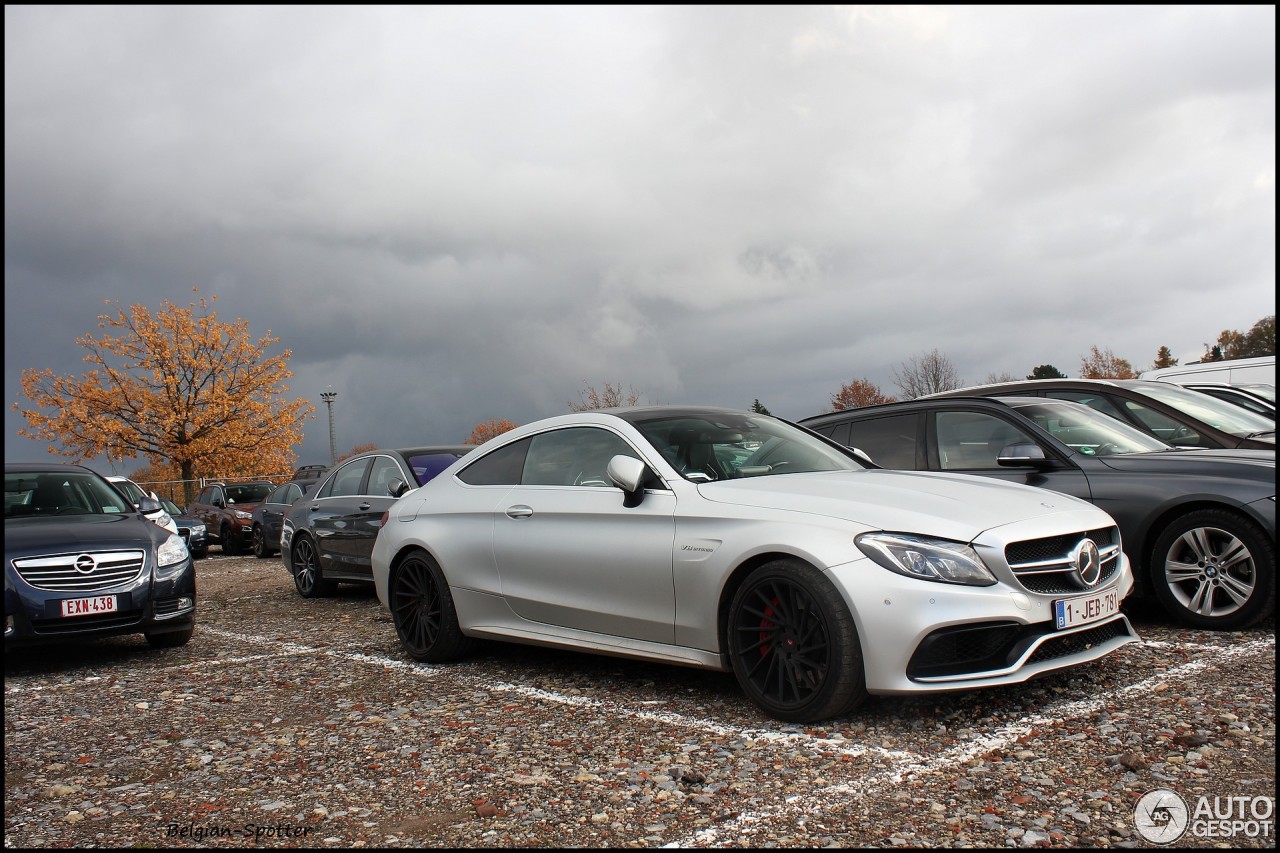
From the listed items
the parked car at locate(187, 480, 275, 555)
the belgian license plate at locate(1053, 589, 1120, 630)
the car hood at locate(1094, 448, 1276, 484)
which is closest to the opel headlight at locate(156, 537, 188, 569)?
the belgian license plate at locate(1053, 589, 1120, 630)

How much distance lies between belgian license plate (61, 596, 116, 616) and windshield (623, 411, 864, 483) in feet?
13.4

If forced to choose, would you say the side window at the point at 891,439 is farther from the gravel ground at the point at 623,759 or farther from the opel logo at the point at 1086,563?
the opel logo at the point at 1086,563

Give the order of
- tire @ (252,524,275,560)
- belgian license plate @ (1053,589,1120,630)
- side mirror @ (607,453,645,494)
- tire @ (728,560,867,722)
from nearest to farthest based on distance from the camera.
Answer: tire @ (728,560,867,722), belgian license plate @ (1053,589,1120,630), side mirror @ (607,453,645,494), tire @ (252,524,275,560)

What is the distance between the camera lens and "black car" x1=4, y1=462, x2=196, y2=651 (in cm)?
672

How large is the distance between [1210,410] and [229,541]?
731 inches

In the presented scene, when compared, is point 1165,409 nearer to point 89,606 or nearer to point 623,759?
point 623,759

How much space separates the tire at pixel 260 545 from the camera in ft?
59.1

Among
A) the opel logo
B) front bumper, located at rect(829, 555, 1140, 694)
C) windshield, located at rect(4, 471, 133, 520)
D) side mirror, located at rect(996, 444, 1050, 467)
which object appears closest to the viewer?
front bumper, located at rect(829, 555, 1140, 694)

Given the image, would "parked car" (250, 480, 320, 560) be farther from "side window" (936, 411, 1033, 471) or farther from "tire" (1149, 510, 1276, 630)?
"tire" (1149, 510, 1276, 630)

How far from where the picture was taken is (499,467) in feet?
20.8

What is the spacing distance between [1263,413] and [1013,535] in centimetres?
718

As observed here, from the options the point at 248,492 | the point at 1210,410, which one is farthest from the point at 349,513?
the point at 248,492

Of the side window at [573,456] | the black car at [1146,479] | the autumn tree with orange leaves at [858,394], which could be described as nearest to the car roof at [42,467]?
the side window at [573,456]

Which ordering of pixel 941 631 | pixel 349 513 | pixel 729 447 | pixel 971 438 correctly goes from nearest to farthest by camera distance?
1. pixel 941 631
2. pixel 729 447
3. pixel 971 438
4. pixel 349 513
